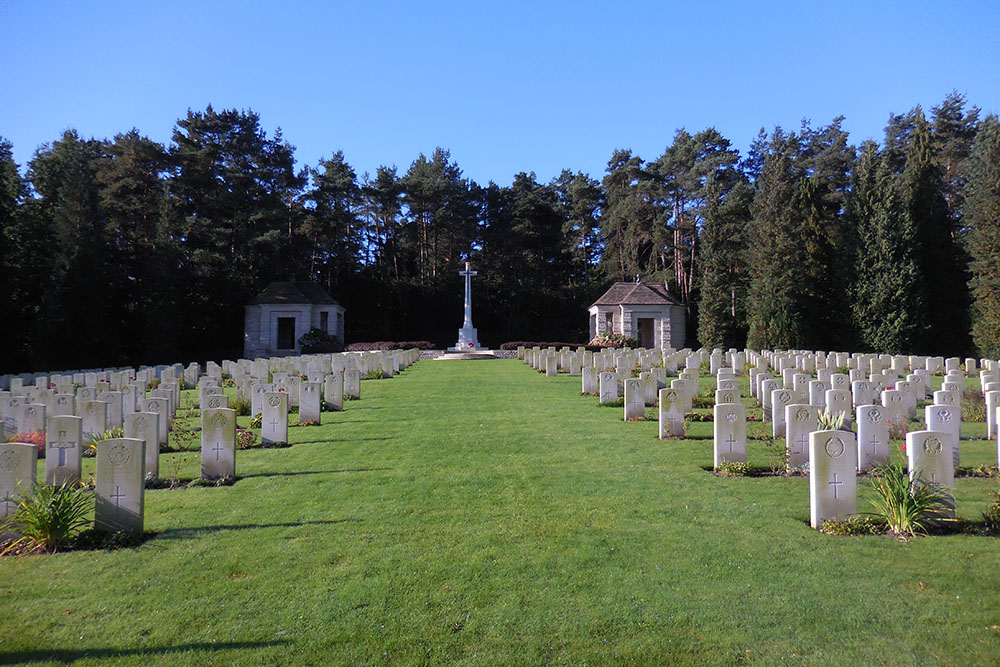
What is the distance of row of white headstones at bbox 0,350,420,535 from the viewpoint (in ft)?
16.7

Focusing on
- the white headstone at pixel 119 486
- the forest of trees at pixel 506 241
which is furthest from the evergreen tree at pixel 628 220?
the white headstone at pixel 119 486

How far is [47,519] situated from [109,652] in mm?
2162

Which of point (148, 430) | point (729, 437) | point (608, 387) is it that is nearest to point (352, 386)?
point (608, 387)

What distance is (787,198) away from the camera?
35562 mm

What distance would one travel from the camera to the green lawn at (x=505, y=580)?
334cm

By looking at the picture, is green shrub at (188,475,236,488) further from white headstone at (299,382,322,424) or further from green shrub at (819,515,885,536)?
green shrub at (819,515,885,536)

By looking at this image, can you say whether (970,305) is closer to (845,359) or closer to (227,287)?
(845,359)

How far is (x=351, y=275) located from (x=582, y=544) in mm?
45875

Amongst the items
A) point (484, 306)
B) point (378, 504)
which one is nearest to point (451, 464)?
point (378, 504)

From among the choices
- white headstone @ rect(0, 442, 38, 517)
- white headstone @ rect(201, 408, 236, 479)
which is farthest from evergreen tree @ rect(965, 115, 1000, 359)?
white headstone @ rect(0, 442, 38, 517)

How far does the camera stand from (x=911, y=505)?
5066mm

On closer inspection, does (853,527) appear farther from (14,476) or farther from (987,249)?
(987,249)

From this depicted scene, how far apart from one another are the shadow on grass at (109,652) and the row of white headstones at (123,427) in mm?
1825

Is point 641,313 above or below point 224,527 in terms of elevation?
above
